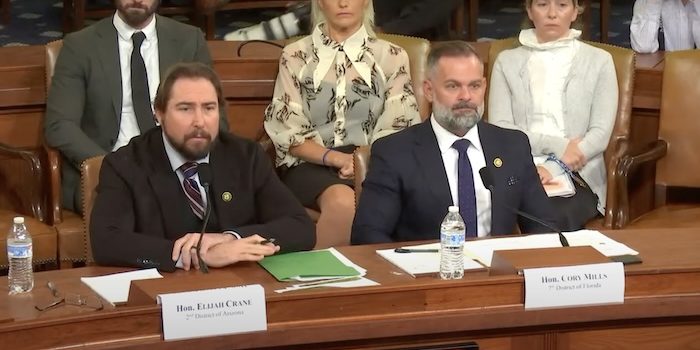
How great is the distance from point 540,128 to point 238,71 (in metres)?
1.23

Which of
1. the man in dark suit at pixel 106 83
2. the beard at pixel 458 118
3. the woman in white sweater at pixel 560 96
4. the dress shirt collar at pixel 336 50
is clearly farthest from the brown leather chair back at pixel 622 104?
the man in dark suit at pixel 106 83

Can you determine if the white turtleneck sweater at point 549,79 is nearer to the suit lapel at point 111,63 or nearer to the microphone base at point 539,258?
the suit lapel at point 111,63

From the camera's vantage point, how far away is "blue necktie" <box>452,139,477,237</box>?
3865 millimetres

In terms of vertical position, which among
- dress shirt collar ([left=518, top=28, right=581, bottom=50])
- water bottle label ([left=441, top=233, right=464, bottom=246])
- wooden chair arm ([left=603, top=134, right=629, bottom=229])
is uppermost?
dress shirt collar ([left=518, top=28, right=581, bottom=50])

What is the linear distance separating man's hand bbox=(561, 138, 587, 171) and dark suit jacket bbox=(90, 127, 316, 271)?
144 centimetres

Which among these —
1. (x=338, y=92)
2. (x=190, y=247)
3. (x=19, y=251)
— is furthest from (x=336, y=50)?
(x=19, y=251)

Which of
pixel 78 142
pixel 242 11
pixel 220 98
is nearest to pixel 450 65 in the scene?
pixel 220 98

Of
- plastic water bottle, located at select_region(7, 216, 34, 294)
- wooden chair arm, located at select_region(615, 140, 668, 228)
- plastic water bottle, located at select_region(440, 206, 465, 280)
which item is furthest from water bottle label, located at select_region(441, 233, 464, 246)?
wooden chair arm, located at select_region(615, 140, 668, 228)

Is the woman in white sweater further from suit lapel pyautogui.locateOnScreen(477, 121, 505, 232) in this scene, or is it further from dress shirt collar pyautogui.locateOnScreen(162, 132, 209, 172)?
dress shirt collar pyautogui.locateOnScreen(162, 132, 209, 172)

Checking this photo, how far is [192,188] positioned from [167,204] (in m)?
0.09

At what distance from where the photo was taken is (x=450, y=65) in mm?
3984

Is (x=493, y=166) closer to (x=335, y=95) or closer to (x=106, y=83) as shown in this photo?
(x=335, y=95)

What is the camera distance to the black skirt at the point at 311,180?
4.81 meters

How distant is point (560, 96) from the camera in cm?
498
